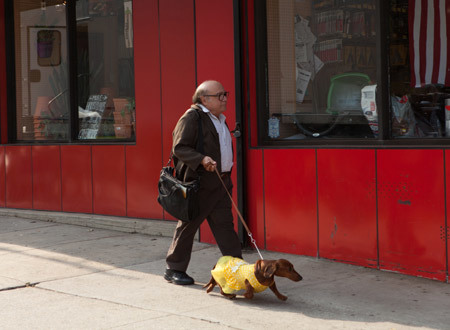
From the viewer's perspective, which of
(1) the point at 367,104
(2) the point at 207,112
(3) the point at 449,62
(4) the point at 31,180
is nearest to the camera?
(2) the point at 207,112

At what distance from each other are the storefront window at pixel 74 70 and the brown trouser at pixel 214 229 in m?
3.44

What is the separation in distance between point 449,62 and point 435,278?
1.92 meters

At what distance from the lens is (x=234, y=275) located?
540 cm

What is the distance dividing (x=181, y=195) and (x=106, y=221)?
12.1ft

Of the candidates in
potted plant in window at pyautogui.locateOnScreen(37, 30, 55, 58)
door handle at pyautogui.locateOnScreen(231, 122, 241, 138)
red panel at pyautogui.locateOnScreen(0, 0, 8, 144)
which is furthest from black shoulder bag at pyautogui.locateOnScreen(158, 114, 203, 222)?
red panel at pyautogui.locateOnScreen(0, 0, 8, 144)

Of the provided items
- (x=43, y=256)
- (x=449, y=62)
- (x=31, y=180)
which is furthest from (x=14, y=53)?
(x=449, y=62)

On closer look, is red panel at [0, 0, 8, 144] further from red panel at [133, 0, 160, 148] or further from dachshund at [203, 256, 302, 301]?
dachshund at [203, 256, 302, 301]

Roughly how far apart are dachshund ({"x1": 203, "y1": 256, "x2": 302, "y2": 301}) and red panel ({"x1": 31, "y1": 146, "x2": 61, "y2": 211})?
5.00 meters

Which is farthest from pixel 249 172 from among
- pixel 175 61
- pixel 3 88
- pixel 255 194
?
pixel 3 88

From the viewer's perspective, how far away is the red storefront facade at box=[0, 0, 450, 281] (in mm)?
6125

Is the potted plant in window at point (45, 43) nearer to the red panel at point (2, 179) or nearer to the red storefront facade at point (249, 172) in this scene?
the red storefront facade at point (249, 172)

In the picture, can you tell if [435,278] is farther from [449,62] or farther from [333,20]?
[333,20]

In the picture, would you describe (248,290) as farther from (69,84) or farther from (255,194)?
(69,84)

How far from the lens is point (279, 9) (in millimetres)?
7590
